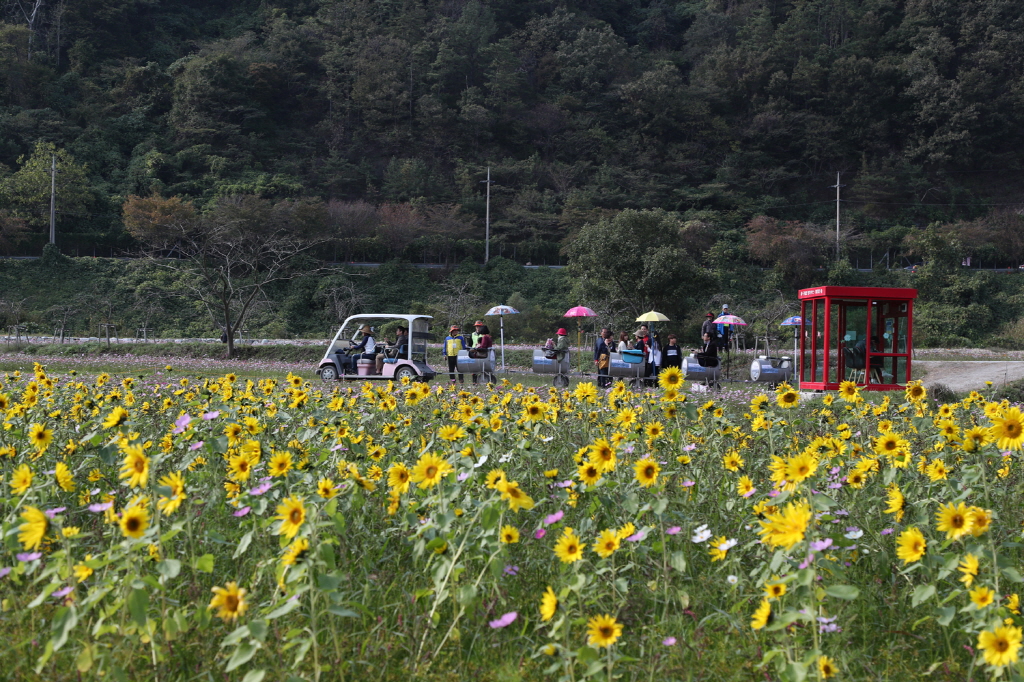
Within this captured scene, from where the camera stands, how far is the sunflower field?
203cm

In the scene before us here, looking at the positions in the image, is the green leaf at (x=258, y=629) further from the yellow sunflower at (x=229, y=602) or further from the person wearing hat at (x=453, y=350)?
the person wearing hat at (x=453, y=350)

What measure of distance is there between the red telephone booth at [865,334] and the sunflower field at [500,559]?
326 inches

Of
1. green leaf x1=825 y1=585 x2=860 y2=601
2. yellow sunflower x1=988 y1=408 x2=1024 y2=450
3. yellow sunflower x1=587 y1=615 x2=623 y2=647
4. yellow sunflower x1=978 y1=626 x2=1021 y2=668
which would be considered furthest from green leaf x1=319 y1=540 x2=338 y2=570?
yellow sunflower x1=988 y1=408 x2=1024 y2=450

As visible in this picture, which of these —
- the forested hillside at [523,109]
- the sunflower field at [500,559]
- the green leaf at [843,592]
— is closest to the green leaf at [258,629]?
the sunflower field at [500,559]

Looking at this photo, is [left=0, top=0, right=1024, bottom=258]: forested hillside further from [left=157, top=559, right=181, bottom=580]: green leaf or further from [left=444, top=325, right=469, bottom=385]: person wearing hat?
[left=157, top=559, right=181, bottom=580]: green leaf

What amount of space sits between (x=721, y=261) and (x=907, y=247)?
41.9 feet

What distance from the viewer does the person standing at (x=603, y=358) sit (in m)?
14.3

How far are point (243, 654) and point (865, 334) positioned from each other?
1172 centimetres

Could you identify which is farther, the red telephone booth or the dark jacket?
the dark jacket

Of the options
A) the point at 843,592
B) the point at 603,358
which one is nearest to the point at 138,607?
the point at 843,592

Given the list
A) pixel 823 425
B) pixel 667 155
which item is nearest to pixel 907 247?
pixel 667 155

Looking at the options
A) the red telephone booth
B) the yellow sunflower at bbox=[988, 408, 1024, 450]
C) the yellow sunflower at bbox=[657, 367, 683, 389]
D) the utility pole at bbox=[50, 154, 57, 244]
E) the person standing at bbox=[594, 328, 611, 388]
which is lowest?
the person standing at bbox=[594, 328, 611, 388]

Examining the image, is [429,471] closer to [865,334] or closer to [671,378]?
[671,378]

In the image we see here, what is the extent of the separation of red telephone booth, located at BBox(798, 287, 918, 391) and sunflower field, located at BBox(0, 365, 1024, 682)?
27.1 feet
